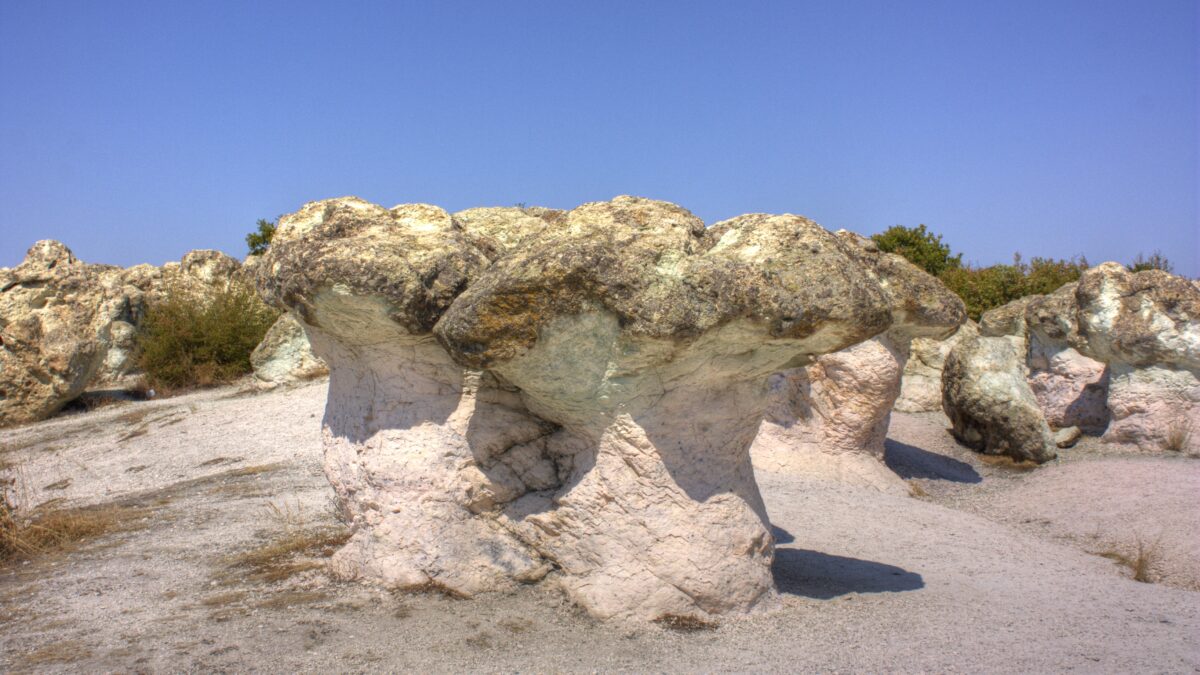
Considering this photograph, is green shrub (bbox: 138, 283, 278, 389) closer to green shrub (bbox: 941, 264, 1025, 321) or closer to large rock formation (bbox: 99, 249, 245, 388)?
large rock formation (bbox: 99, 249, 245, 388)

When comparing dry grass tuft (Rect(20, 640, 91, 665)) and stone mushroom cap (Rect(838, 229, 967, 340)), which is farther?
stone mushroom cap (Rect(838, 229, 967, 340))

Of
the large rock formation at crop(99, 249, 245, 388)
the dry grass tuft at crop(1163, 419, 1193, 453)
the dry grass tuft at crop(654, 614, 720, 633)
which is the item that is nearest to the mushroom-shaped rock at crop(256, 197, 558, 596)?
the dry grass tuft at crop(654, 614, 720, 633)

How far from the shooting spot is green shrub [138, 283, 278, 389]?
→ 1347cm

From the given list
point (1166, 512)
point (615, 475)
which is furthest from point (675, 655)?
point (1166, 512)

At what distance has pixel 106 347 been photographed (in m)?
12.5

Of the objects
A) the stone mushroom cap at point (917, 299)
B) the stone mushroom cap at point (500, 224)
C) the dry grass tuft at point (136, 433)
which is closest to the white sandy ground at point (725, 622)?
the stone mushroom cap at point (917, 299)

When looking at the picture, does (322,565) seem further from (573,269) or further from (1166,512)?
(1166,512)

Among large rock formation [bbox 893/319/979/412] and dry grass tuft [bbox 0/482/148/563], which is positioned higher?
large rock formation [bbox 893/319/979/412]

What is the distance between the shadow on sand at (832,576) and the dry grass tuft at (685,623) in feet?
→ 1.92

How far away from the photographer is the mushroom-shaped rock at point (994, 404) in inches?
366

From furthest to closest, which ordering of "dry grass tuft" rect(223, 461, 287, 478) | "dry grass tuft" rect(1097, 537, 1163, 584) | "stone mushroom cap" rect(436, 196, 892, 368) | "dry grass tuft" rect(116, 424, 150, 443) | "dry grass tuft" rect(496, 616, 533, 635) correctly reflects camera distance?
1. "dry grass tuft" rect(116, 424, 150, 443)
2. "dry grass tuft" rect(223, 461, 287, 478)
3. "dry grass tuft" rect(1097, 537, 1163, 584)
4. "dry grass tuft" rect(496, 616, 533, 635)
5. "stone mushroom cap" rect(436, 196, 892, 368)

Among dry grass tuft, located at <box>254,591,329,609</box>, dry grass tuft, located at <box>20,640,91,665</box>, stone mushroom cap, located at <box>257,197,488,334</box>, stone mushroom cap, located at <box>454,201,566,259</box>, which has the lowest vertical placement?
dry grass tuft, located at <box>20,640,91,665</box>

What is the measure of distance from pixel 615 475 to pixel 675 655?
0.79m

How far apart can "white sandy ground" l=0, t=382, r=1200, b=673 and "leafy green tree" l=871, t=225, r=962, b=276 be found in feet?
49.4
